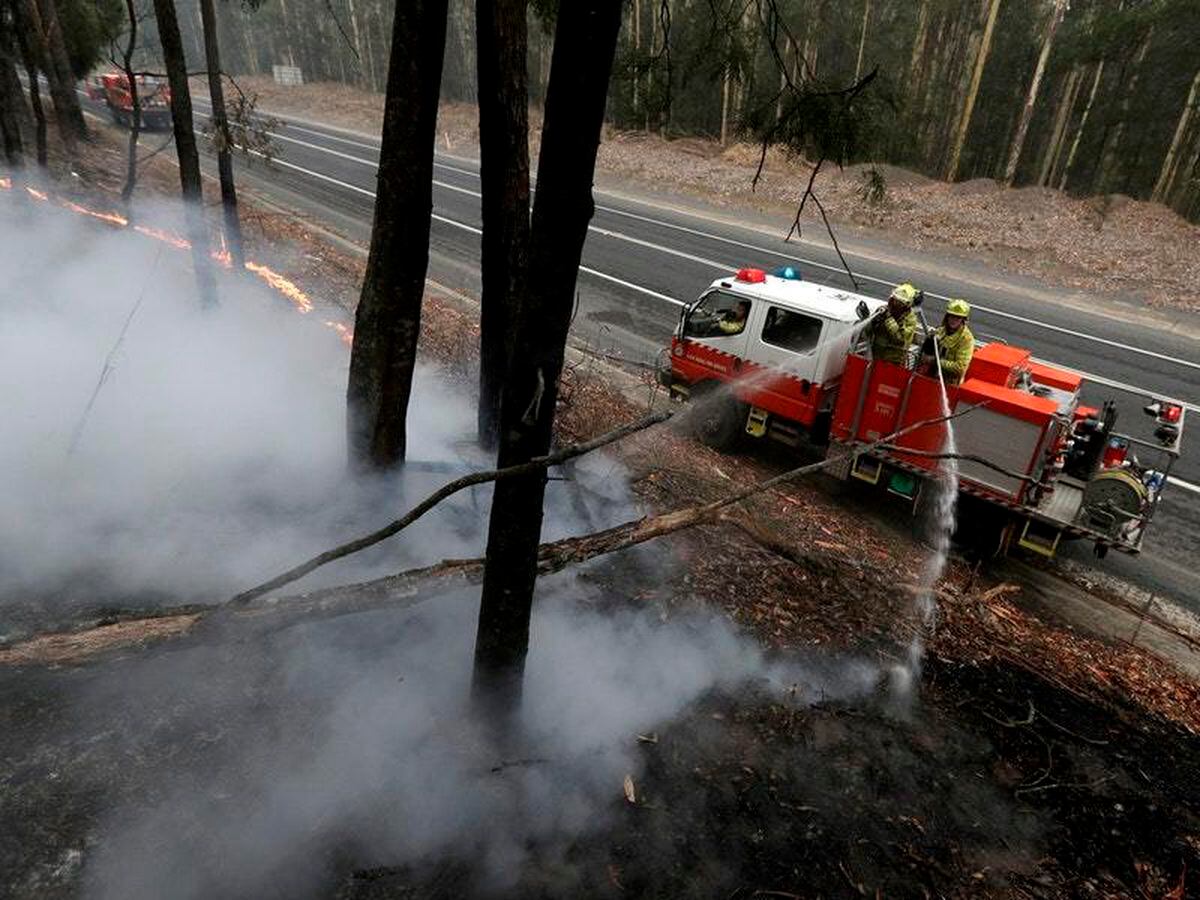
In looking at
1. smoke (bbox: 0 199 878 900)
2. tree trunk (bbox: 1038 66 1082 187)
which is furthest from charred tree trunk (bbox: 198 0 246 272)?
tree trunk (bbox: 1038 66 1082 187)

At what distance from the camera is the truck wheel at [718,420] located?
9852 millimetres

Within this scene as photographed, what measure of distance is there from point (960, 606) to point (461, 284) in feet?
42.8

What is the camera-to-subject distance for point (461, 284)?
1669 centimetres

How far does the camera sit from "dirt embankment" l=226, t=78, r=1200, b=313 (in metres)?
20.1

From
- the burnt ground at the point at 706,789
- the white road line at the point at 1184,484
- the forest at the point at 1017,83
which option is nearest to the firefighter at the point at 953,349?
the burnt ground at the point at 706,789

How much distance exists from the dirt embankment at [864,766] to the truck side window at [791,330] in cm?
304

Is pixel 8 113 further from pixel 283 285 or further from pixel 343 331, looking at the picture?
pixel 343 331

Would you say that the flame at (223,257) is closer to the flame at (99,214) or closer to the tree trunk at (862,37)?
the flame at (99,214)

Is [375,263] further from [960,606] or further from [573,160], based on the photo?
[960,606]

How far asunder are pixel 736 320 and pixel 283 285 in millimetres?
9626

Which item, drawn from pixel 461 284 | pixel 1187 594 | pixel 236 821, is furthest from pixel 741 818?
pixel 461 284

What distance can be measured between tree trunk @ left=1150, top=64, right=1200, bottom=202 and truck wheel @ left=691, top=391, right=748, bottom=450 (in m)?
26.3

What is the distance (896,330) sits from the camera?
8.00 meters

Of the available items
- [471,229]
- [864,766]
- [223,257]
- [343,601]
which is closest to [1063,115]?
[471,229]
